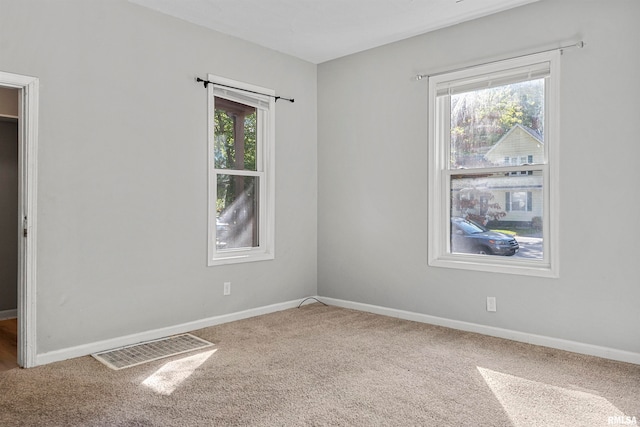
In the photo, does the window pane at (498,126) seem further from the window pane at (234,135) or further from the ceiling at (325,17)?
the window pane at (234,135)

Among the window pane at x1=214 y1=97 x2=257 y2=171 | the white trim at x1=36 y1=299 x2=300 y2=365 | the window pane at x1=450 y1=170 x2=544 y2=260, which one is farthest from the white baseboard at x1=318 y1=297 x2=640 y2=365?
the window pane at x1=214 y1=97 x2=257 y2=171

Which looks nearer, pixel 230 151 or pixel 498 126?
pixel 498 126

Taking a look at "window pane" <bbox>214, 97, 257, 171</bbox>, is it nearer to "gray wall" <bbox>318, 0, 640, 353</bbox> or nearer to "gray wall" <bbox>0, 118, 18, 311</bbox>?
"gray wall" <bbox>318, 0, 640, 353</bbox>

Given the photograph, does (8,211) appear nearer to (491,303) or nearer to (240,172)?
(240,172)

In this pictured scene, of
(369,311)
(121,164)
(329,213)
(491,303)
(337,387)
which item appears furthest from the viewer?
(329,213)

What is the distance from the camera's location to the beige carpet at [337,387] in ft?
7.45

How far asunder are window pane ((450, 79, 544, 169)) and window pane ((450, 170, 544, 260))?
145 millimetres

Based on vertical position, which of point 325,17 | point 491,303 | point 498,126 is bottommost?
point 491,303

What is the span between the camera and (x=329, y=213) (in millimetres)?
4883

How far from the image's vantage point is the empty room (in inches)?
107

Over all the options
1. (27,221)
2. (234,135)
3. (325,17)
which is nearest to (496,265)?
(325,17)

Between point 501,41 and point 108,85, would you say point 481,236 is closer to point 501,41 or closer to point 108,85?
point 501,41

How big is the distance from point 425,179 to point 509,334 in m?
1.48

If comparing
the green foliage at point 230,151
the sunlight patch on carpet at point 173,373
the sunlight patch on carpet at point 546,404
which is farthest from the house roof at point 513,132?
the sunlight patch on carpet at point 173,373
